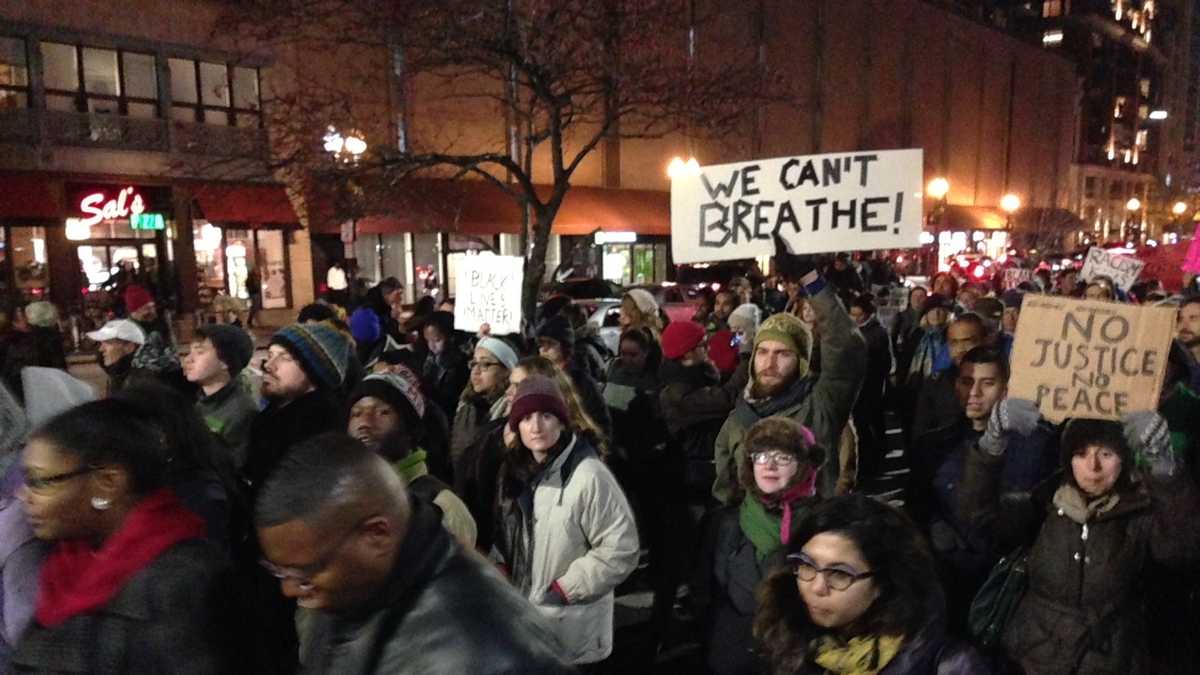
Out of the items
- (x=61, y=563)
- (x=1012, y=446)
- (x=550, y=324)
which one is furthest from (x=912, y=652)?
(x=550, y=324)

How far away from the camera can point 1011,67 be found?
50469 mm

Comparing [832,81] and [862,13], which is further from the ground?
[862,13]

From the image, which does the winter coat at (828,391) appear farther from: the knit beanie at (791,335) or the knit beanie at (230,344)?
the knit beanie at (230,344)

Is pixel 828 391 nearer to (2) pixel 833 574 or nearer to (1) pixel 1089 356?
(1) pixel 1089 356

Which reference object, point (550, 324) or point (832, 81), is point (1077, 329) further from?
point (832, 81)

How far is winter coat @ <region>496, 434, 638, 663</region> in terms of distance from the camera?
323 centimetres

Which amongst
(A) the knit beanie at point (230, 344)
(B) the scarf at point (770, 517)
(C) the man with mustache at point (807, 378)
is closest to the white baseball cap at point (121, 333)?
(A) the knit beanie at point (230, 344)

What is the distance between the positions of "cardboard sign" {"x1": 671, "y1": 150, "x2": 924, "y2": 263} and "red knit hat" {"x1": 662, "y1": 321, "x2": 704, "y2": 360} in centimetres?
66

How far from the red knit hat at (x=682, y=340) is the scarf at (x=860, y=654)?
3.31 m

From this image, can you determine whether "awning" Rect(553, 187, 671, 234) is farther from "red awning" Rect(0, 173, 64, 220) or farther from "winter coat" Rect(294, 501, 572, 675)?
→ "winter coat" Rect(294, 501, 572, 675)

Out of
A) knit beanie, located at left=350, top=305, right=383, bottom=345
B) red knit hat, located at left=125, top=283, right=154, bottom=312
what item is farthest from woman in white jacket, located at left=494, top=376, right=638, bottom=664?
red knit hat, located at left=125, top=283, right=154, bottom=312

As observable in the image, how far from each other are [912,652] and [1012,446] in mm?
1584

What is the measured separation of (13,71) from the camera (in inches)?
746

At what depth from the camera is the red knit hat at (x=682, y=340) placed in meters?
5.46
